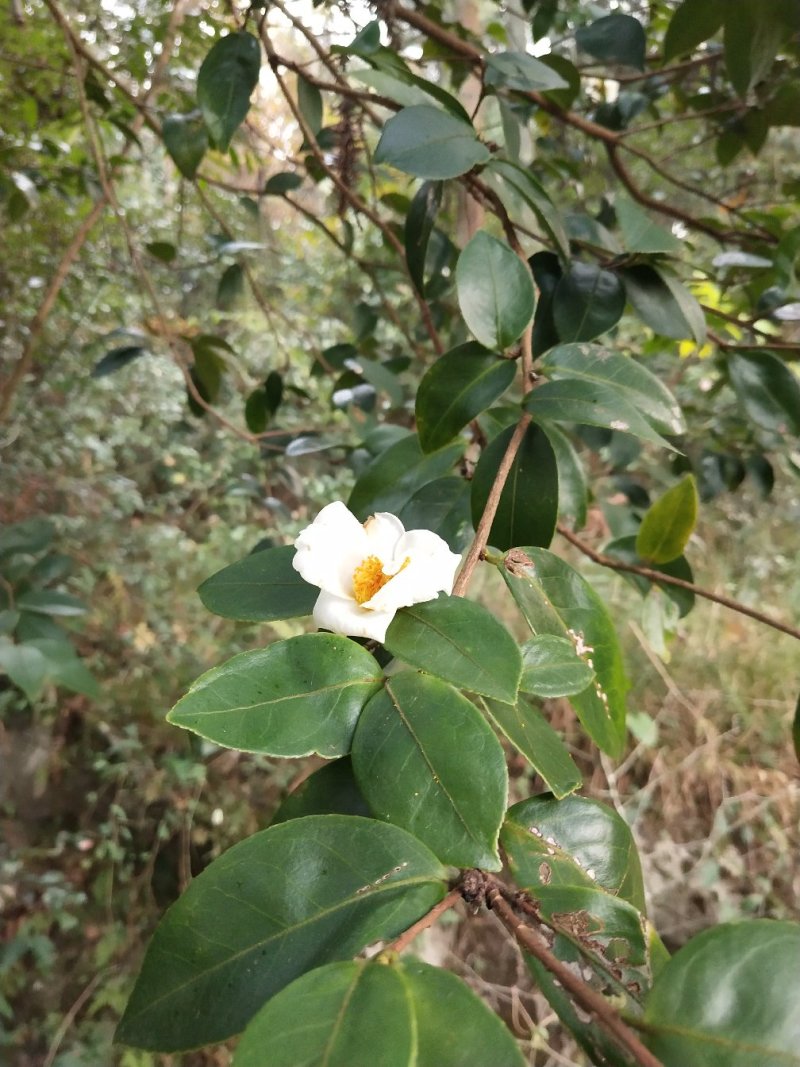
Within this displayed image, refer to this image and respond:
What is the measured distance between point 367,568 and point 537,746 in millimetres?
118

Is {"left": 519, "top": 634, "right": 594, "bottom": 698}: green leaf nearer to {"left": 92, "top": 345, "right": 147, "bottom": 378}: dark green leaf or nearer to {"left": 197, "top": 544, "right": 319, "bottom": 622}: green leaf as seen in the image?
{"left": 197, "top": 544, "right": 319, "bottom": 622}: green leaf

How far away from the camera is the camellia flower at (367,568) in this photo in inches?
12.1

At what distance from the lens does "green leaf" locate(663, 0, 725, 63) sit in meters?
0.64

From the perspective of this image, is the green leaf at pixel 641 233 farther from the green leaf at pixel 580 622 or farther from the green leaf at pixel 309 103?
the green leaf at pixel 309 103

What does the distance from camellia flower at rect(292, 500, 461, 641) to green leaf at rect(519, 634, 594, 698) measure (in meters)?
0.05

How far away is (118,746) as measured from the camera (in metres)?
1.60

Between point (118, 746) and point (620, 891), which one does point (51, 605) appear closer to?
point (118, 746)

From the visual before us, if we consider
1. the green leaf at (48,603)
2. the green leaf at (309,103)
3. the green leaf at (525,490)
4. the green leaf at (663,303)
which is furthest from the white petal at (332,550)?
the green leaf at (48,603)

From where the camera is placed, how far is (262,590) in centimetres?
35

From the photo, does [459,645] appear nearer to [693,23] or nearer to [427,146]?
[427,146]

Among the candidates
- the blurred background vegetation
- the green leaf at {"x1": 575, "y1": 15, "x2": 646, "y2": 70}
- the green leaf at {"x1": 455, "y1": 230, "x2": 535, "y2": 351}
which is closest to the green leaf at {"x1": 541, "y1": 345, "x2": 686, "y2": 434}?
the green leaf at {"x1": 455, "y1": 230, "x2": 535, "y2": 351}

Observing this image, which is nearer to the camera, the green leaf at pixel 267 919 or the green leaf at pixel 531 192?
the green leaf at pixel 267 919

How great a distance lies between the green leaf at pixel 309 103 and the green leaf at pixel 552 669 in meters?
0.68

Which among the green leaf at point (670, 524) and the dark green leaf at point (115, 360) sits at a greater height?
the dark green leaf at point (115, 360)
